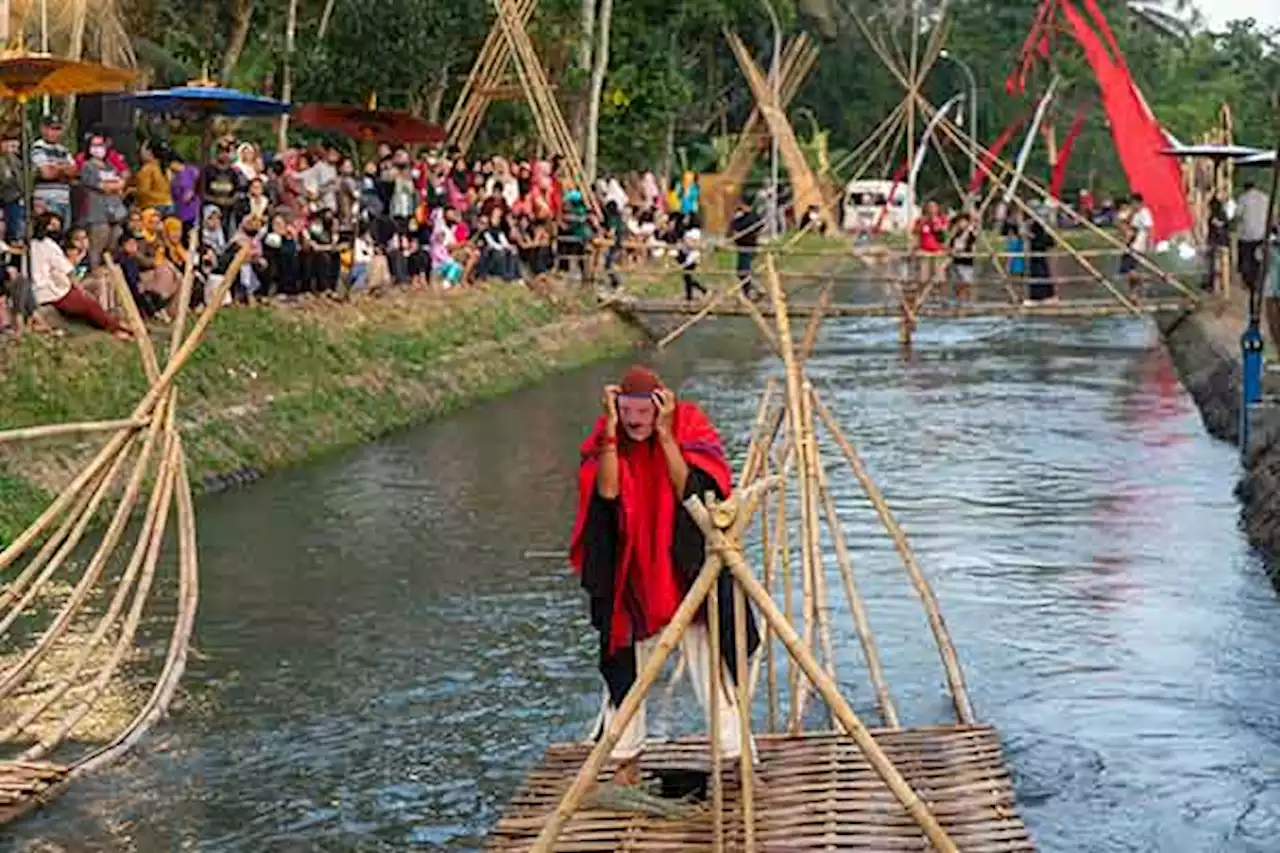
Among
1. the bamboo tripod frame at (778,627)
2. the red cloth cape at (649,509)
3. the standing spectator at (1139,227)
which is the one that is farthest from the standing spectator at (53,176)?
the standing spectator at (1139,227)

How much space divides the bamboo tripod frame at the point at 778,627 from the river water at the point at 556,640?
2.72ft

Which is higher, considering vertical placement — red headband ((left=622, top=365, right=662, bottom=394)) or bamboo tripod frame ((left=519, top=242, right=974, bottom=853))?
red headband ((left=622, top=365, right=662, bottom=394))

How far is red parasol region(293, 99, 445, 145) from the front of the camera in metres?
22.1

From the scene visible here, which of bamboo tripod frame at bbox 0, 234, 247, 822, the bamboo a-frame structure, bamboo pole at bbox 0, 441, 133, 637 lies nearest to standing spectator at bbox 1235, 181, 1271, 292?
the bamboo a-frame structure

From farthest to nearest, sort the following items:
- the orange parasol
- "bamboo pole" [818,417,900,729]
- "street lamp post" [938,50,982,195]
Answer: "street lamp post" [938,50,982,195]
the orange parasol
"bamboo pole" [818,417,900,729]

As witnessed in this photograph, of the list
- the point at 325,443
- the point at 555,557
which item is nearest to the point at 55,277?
the point at 325,443

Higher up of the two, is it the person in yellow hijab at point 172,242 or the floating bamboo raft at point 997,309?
the person in yellow hijab at point 172,242

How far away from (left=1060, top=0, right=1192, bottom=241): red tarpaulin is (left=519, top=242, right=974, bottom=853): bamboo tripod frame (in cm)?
1997

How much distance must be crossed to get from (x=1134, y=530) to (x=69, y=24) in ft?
30.6

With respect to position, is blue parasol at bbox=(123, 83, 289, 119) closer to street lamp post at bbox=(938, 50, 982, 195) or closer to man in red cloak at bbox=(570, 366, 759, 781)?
man in red cloak at bbox=(570, 366, 759, 781)

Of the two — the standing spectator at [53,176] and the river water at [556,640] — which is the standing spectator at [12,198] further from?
the river water at [556,640]

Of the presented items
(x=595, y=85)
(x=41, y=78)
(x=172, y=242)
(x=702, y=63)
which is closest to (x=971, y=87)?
(x=702, y=63)

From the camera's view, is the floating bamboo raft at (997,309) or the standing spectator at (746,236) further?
the standing spectator at (746,236)

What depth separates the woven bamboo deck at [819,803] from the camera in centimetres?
695
